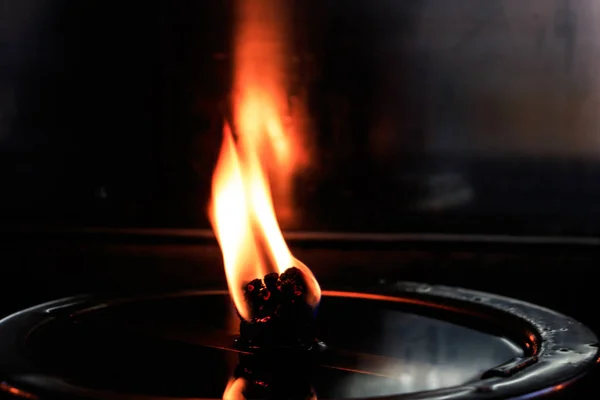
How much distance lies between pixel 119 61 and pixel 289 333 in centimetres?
190

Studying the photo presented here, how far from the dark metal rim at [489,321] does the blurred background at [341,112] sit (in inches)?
49.4

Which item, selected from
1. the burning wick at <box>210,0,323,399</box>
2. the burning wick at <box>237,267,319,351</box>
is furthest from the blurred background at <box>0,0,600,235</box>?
the burning wick at <box>237,267,319,351</box>

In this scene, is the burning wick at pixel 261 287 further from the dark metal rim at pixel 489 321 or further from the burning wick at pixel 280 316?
the dark metal rim at pixel 489 321

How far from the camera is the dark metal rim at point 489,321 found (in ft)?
2.30

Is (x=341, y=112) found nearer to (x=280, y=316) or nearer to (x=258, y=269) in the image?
(x=258, y=269)

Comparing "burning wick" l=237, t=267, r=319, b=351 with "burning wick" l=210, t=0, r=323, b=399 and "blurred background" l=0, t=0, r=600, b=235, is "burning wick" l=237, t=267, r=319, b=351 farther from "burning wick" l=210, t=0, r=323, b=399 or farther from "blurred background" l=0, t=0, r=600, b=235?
"blurred background" l=0, t=0, r=600, b=235

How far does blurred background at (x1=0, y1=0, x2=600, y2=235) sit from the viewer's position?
99.5 inches

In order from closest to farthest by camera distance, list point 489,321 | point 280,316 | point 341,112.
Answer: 1. point 280,316
2. point 489,321
3. point 341,112

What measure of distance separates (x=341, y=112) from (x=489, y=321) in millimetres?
1528

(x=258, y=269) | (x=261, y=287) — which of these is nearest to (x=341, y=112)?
(x=258, y=269)

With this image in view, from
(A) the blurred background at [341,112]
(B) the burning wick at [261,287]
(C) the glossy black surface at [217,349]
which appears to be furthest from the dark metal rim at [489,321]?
(A) the blurred background at [341,112]

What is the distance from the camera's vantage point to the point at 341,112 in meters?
2.59

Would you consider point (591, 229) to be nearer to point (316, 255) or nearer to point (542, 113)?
point (542, 113)

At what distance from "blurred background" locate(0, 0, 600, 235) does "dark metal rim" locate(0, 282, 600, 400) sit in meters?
1.26
